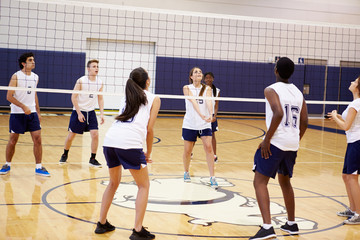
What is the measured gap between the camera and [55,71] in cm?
1714

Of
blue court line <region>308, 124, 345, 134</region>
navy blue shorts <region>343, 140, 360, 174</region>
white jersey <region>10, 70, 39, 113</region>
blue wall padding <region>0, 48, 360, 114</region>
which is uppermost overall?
blue wall padding <region>0, 48, 360, 114</region>

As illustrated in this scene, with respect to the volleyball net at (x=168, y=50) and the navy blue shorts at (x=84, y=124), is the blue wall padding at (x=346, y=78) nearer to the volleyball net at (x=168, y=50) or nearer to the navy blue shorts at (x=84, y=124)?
the volleyball net at (x=168, y=50)

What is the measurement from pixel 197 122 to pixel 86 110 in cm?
223

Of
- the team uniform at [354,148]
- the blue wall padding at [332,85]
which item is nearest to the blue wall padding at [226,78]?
the blue wall padding at [332,85]

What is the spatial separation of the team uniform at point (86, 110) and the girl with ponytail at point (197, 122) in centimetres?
184

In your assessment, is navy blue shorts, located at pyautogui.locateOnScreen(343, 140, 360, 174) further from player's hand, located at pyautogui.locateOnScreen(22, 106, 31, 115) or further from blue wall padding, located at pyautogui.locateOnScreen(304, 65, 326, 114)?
blue wall padding, located at pyautogui.locateOnScreen(304, 65, 326, 114)

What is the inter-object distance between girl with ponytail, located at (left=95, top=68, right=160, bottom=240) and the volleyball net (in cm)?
1173

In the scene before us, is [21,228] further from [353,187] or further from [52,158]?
[52,158]

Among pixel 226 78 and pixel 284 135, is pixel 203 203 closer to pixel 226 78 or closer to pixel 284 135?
pixel 284 135

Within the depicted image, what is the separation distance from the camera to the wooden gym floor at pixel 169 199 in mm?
4742

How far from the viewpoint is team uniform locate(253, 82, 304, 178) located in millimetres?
4461

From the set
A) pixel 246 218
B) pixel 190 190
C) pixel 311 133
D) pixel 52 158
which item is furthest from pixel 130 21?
pixel 246 218

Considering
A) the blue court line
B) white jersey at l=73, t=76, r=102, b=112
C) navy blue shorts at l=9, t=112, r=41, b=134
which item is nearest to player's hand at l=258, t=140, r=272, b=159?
navy blue shorts at l=9, t=112, r=41, b=134

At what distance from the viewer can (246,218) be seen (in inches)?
208
